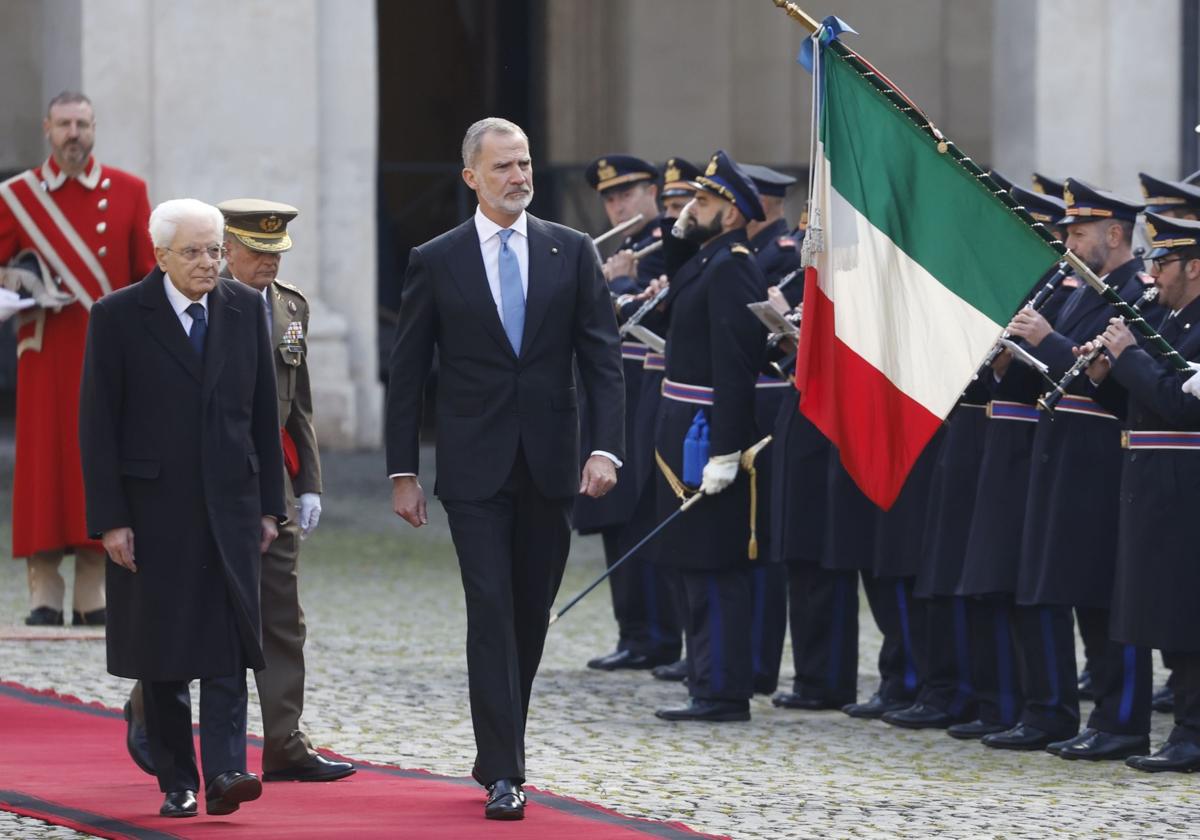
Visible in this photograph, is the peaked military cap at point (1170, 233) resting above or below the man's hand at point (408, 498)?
above

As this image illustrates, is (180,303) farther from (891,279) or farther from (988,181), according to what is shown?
(988,181)

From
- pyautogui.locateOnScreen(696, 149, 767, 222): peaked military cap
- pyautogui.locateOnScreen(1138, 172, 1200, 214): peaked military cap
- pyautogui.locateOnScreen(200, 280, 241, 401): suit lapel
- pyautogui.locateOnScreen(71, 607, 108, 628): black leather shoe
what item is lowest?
pyautogui.locateOnScreen(71, 607, 108, 628): black leather shoe

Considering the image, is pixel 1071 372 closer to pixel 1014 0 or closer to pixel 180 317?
pixel 180 317

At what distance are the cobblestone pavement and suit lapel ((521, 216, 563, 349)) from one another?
1.26 meters

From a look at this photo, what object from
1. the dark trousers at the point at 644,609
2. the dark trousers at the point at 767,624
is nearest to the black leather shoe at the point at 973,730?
the dark trousers at the point at 767,624

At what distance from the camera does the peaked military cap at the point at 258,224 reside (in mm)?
7059

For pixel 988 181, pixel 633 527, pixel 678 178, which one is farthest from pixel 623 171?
pixel 988 181

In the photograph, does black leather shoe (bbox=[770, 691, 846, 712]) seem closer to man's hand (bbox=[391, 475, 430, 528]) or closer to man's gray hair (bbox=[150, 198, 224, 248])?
man's hand (bbox=[391, 475, 430, 528])

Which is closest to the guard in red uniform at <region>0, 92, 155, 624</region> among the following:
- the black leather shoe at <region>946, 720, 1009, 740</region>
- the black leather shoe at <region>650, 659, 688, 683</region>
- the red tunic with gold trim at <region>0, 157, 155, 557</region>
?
the red tunic with gold trim at <region>0, 157, 155, 557</region>

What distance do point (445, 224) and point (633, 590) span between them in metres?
13.0

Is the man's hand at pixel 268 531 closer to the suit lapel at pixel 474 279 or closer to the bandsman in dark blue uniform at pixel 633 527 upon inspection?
the suit lapel at pixel 474 279

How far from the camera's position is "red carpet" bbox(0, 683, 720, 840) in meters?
6.24

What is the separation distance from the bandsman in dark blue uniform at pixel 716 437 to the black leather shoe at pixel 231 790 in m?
2.65

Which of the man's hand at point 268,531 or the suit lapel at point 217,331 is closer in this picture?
the suit lapel at point 217,331
